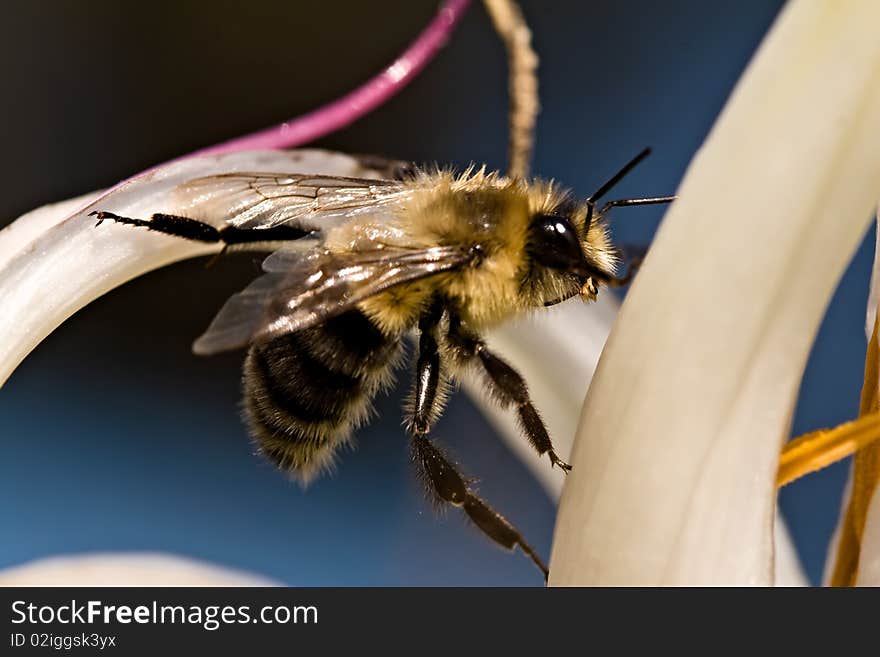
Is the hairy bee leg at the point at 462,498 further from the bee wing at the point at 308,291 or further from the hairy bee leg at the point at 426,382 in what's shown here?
the bee wing at the point at 308,291

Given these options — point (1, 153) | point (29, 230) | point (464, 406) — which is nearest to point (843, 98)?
point (29, 230)

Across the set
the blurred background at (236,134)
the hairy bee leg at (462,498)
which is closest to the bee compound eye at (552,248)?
the hairy bee leg at (462,498)

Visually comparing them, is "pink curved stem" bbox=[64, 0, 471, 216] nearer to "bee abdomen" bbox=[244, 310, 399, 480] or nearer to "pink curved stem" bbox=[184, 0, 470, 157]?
"pink curved stem" bbox=[184, 0, 470, 157]

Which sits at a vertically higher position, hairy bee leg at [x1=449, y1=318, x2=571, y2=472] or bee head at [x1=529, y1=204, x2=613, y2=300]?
bee head at [x1=529, y1=204, x2=613, y2=300]

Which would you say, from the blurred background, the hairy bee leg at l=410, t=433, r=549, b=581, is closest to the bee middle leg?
the hairy bee leg at l=410, t=433, r=549, b=581

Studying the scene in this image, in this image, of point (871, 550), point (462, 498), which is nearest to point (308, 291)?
point (462, 498)

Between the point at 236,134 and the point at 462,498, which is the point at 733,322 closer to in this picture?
the point at 462,498
